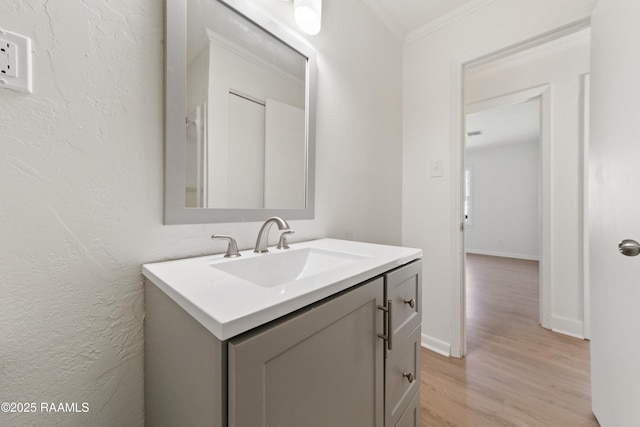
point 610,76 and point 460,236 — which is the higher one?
point 610,76

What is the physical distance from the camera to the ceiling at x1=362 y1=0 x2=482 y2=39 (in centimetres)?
154

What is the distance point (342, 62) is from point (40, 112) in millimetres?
1282

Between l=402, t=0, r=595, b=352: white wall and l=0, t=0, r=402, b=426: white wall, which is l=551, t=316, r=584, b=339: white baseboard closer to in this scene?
l=402, t=0, r=595, b=352: white wall

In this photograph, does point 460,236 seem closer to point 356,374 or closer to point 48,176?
point 356,374

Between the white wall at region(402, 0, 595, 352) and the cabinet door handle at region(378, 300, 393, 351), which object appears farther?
the white wall at region(402, 0, 595, 352)

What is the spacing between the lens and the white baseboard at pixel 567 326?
6.21 feet

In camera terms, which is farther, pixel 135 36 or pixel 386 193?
pixel 386 193

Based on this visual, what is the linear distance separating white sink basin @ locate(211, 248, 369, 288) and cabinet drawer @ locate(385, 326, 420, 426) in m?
0.34

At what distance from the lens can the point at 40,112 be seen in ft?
1.90

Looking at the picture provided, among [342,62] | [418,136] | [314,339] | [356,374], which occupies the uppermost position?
[342,62]

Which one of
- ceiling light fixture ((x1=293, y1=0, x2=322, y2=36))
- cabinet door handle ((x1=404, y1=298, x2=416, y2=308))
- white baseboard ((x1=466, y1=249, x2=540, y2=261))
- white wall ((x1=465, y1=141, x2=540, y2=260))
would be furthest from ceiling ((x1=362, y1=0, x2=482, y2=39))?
white baseboard ((x1=466, y1=249, x2=540, y2=261))

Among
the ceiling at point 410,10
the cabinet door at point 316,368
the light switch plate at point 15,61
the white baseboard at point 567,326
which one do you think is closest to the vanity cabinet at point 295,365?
the cabinet door at point 316,368

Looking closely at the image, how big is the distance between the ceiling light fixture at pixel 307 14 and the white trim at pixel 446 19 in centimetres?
108

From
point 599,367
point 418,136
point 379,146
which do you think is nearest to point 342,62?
point 379,146
